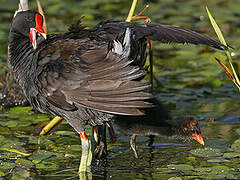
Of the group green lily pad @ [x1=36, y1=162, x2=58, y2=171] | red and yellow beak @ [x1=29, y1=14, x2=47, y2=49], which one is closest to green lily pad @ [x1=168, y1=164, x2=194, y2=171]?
green lily pad @ [x1=36, y1=162, x2=58, y2=171]

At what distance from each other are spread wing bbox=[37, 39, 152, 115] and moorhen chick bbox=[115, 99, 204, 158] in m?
0.73

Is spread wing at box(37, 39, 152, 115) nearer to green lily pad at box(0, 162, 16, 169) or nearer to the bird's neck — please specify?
the bird's neck

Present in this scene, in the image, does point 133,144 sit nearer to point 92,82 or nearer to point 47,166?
point 47,166

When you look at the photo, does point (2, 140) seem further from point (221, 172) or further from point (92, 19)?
point (92, 19)

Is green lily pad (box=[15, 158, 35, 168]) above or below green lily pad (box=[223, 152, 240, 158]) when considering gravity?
above

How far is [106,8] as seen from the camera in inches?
366

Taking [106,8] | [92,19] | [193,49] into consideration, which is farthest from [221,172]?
[106,8]

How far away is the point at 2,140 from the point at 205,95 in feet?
7.93

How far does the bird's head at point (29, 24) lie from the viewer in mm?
4605

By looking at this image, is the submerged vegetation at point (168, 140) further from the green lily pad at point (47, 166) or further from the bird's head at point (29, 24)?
the bird's head at point (29, 24)

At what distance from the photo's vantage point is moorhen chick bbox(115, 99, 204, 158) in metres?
4.95

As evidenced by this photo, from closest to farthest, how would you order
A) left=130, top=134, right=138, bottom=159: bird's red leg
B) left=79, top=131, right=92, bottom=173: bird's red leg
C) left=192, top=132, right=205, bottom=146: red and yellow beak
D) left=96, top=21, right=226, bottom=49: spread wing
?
left=96, top=21, right=226, bottom=49: spread wing < left=79, top=131, right=92, bottom=173: bird's red leg < left=130, top=134, right=138, bottom=159: bird's red leg < left=192, top=132, right=205, bottom=146: red and yellow beak

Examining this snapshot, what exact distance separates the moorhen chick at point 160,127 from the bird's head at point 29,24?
1.01m

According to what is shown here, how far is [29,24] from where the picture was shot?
468cm
